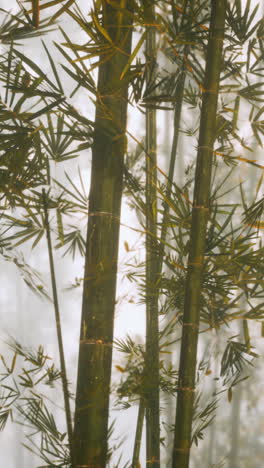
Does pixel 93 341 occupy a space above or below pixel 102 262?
below

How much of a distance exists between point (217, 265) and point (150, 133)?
540mm

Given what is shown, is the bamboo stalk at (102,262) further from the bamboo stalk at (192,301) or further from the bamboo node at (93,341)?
the bamboo stalk at (192,301)

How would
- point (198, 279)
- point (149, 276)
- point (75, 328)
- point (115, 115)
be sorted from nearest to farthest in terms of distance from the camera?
point (198, 279), point (115, 115), point (149, 276), point (75, 328)

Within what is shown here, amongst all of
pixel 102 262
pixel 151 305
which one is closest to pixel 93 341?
pixel 102 262

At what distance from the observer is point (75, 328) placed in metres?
5.80

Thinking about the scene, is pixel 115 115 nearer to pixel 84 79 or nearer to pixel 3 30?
pixel 84 79

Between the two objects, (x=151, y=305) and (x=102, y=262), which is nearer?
(x=102, y=262)

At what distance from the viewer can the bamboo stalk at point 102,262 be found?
1.24m

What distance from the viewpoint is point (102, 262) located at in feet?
4.13

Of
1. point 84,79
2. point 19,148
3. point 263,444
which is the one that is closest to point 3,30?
point 19,148

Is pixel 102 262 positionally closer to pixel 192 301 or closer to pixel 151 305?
pixel 192 301

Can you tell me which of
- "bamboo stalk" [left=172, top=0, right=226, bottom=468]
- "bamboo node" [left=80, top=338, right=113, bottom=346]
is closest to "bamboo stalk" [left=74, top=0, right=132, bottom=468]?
"bamboo node" [left=80, top=338, right=113, bottom=346]

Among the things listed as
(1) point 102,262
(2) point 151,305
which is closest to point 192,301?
(1) point 102,262

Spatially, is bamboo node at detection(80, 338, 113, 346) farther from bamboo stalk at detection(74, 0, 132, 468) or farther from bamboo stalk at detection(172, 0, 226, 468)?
bamboo stalk at detection(172, 0, 226, 468)
